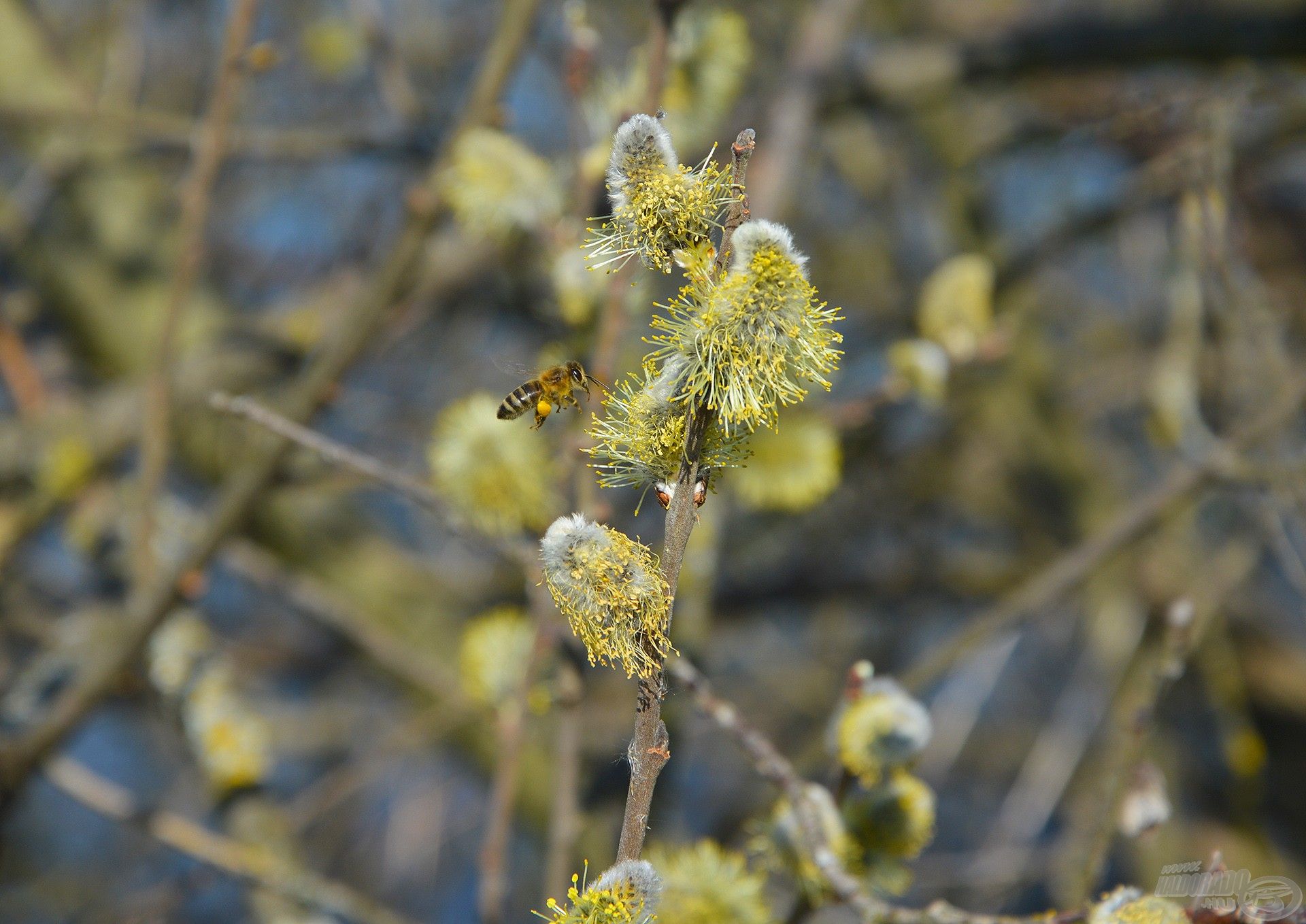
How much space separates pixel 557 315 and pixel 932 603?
2.66 metres

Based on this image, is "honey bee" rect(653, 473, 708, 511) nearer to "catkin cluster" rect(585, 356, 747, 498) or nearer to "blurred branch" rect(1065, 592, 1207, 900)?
"catkin cluster" rect(585, 356, 747, 498)

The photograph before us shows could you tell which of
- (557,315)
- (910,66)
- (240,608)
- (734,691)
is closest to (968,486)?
(734,691)

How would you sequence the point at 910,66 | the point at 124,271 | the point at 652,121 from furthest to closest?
the point at 124,271
the point at 910,66
the point at 652,121

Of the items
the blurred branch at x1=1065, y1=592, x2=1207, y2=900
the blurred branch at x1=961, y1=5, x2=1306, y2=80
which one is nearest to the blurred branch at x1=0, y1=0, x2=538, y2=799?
the blurred branch at x1=1065, y1=592, x2=1207, y2=900

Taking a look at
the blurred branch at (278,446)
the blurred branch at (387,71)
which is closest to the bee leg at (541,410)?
the blurred branch at (278,446)

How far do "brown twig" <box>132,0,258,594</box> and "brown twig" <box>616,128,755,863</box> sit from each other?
3.90 ft

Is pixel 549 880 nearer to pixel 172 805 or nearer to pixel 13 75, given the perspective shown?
pixel 13 75

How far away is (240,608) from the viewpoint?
4602mm

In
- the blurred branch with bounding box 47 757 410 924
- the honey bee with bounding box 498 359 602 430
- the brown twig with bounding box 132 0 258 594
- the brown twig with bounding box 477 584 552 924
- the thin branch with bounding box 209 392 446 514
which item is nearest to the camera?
the thin branch with bounding box 209 392 446 514

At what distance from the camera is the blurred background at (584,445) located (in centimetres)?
150

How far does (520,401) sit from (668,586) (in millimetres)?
537

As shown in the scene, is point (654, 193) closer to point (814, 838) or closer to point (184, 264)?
point (814, 838)

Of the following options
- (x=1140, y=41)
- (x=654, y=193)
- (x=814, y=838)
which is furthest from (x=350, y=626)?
(x=1140, y=41)

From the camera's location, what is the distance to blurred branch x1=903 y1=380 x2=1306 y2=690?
72.3 inches
